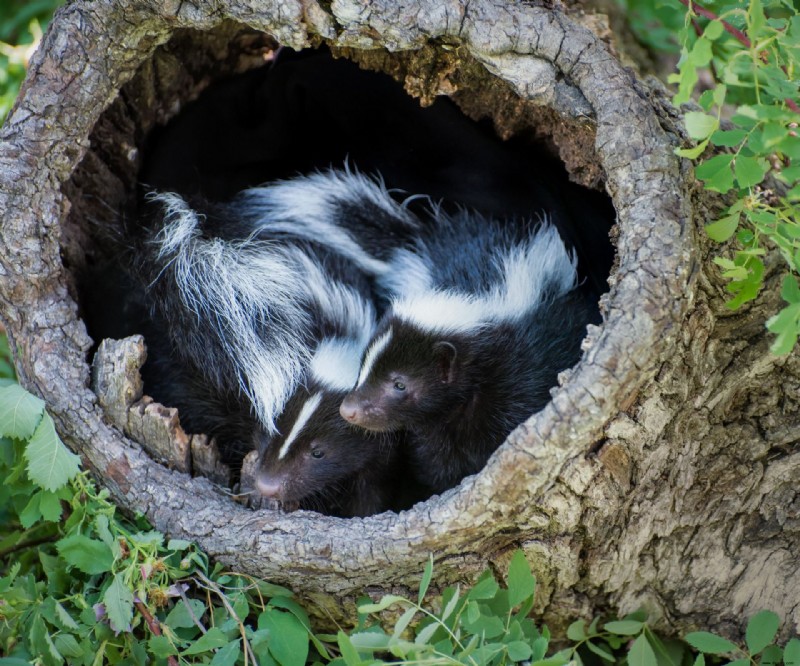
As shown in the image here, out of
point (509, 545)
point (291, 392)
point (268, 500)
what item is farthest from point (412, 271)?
point (509, 545)

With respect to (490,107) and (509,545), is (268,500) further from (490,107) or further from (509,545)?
(490,107)

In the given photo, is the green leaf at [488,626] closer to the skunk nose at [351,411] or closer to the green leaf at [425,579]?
the green leaf at [425,579]

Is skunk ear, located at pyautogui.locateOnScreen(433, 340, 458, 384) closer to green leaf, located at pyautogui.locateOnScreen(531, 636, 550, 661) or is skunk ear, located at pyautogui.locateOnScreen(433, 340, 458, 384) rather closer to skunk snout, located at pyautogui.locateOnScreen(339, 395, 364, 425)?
skunk snout, located at pyautogui.locateOnScreen(339, 395, 364, 425)

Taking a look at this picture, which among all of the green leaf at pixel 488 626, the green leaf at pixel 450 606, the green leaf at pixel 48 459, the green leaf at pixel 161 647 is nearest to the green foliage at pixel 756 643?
the green leaf at pixel 488 626

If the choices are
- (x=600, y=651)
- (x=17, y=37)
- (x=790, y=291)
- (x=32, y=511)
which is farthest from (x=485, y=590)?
(x=17, y=37)

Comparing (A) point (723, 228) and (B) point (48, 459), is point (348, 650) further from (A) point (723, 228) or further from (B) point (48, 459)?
(A) point (723, 228)

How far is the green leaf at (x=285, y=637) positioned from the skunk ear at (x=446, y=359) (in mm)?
834

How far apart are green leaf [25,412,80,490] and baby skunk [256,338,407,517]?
1.76 feet

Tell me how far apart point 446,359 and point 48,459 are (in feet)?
3.69

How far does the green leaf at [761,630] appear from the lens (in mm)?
2334

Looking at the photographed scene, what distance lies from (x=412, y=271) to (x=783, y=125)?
55.8 inches

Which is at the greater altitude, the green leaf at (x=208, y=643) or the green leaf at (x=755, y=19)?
the green leaf at (x=755, y=19)

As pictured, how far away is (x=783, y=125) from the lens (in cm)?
192

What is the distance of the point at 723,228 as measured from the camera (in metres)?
2.12
